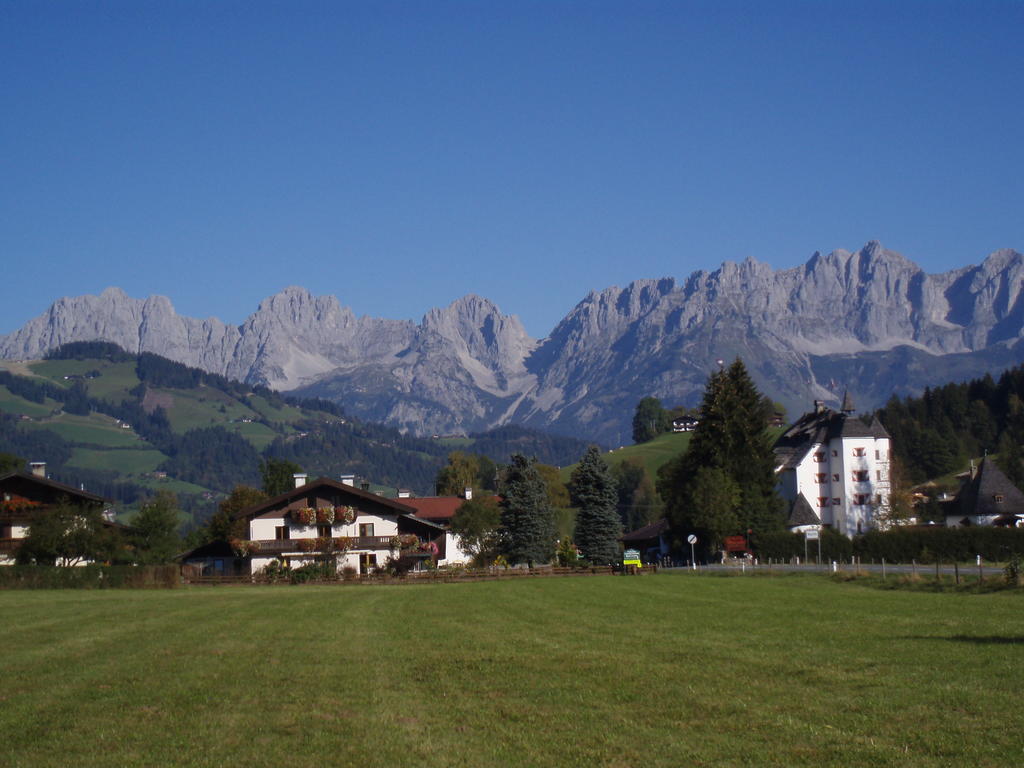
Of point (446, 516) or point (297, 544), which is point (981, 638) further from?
point (446, 516)

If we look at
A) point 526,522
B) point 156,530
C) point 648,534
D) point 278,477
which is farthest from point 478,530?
point 278,477

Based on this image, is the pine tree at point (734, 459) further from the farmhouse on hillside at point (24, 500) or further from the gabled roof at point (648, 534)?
the farmhouse on hillside at point (24, 500)

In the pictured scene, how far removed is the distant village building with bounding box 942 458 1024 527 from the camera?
94.7 m

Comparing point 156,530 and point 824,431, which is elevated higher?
point 824,431

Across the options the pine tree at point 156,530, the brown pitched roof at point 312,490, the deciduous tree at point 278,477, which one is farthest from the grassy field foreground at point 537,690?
the deciduous tree at point 278,477

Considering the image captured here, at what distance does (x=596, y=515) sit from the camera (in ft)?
290

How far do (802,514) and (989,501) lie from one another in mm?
19446

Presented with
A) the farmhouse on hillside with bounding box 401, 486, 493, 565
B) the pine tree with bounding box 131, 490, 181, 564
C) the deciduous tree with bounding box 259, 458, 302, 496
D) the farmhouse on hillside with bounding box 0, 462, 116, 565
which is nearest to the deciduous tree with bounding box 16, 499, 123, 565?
the farmhouse on hillside with bounding box 0, 462, 116, 565

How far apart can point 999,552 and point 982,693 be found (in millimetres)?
55175

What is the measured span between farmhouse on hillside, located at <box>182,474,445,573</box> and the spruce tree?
6061 millimetres

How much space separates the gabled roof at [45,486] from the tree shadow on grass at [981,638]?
213ft

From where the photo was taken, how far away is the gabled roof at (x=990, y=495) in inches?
3730

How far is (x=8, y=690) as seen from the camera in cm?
1766

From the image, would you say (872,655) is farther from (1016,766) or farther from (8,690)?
(8,690)
